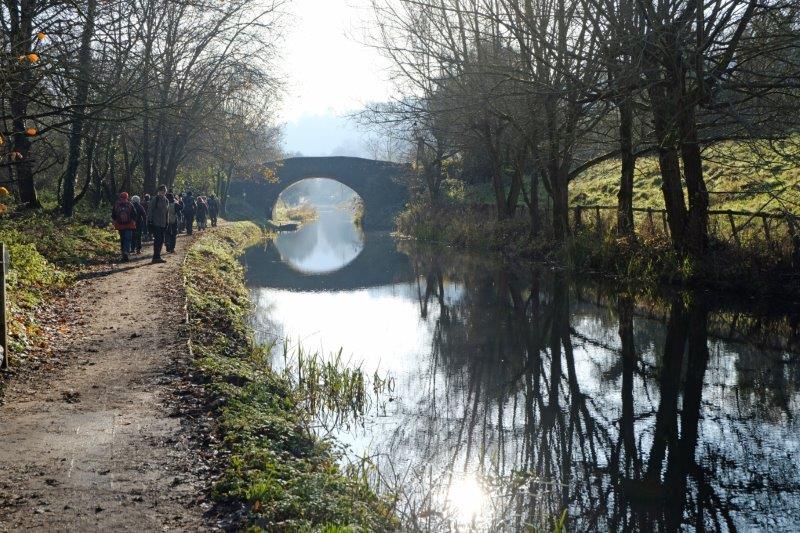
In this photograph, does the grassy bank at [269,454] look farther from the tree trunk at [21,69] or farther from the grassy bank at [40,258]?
the tree trunk at [21,69]

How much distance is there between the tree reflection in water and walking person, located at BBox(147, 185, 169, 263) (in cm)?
817

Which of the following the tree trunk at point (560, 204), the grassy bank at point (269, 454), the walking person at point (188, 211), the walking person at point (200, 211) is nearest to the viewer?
the grassy bank at point (269, 454)

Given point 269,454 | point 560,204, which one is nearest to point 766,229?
point 560,204

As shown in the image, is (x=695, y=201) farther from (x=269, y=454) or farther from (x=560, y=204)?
(x=269, y=454)

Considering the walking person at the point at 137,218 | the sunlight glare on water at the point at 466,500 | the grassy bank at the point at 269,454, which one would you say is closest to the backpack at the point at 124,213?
the walking person at the point at 137,218

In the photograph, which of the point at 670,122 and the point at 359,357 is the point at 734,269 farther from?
the point at 359,357

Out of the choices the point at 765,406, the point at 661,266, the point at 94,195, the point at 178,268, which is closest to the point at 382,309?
the point at 178,268

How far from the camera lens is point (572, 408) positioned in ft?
29.0

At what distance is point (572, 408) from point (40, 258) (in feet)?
32.5

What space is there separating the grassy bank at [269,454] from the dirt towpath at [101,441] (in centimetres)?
32

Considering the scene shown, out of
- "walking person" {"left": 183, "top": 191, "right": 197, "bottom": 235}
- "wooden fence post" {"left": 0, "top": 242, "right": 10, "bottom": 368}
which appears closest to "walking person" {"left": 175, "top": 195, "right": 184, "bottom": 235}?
"walking person" {"left": 183, "top": 191, "right": 197, "bottom": 235}

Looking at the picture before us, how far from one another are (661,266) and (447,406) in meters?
9.07

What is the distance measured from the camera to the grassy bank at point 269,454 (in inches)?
195

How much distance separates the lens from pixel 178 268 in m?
16.7
